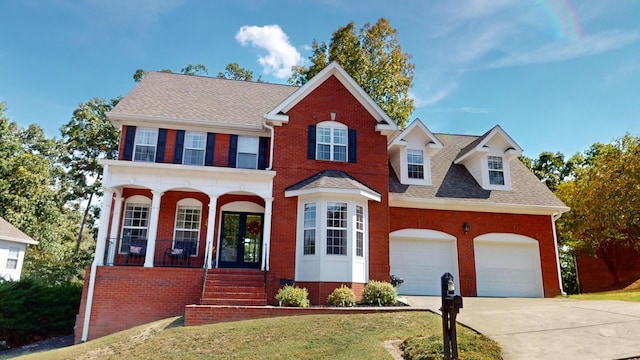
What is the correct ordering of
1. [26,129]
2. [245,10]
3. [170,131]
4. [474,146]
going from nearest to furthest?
1. [245,10]
2. [170,131]
3. [474,146]
4. [26,129]

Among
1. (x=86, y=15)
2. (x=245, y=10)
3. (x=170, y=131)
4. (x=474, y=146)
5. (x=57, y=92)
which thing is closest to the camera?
(x=245, y=10)

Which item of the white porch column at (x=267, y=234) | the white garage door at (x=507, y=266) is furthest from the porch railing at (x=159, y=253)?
the white garage door at (x=507, y=266)

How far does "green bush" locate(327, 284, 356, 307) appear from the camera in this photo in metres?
12.7

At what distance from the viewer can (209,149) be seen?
16.6 m

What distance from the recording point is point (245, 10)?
13.7 metres

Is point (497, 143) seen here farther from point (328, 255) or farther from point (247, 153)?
point (247, 153)

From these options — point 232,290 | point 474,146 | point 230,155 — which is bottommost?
point 232,290

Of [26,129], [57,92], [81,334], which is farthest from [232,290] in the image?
[26,129]

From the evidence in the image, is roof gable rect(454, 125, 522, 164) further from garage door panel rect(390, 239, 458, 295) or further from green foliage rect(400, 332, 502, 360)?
green foliage rect(400, 332, 502, 360)

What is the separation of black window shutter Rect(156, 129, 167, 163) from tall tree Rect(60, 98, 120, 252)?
1563cm

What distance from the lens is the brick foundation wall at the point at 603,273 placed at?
21938mm

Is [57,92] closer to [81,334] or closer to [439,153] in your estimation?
[81,334]

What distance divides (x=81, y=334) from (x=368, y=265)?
9.45 meters

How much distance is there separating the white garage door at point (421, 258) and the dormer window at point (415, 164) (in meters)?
2.59
